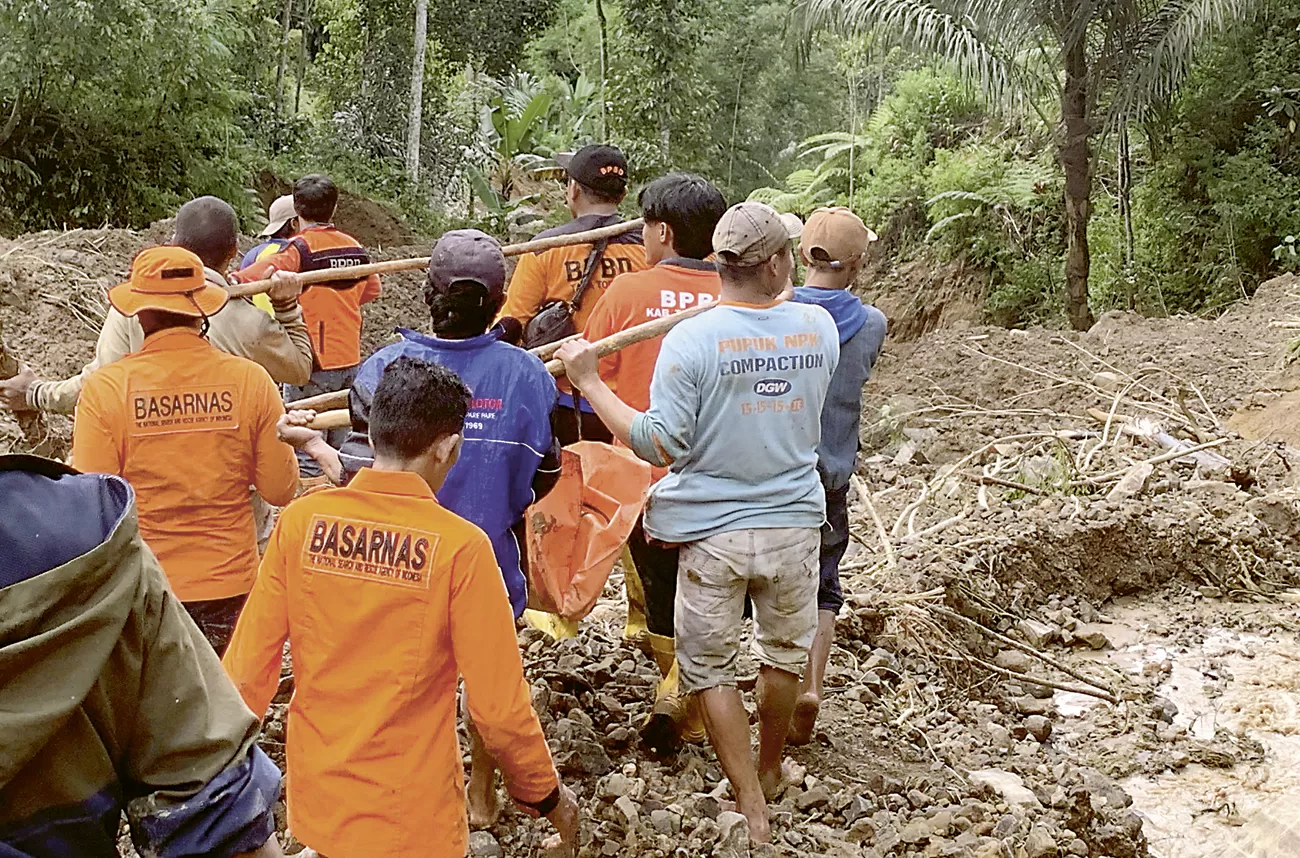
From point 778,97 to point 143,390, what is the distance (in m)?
29.9

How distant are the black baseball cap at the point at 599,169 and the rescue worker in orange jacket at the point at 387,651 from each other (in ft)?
6.90

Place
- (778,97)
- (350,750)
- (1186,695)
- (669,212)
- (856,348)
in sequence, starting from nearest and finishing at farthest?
(350,750) → (669,212) → (856,348) → (1186,695) → (778,97)

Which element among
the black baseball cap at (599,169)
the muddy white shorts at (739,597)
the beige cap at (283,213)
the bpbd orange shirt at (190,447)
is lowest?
the muddy white shorts at (739,597)

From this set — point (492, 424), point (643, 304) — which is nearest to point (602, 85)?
point (643, 304)

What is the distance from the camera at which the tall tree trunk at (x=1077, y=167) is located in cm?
1542

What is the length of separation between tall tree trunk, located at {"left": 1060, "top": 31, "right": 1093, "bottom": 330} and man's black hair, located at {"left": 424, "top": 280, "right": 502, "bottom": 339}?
13.5 meters

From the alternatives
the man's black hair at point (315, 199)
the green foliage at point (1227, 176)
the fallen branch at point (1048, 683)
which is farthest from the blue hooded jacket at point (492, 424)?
the green foliage at point (1227, 176)

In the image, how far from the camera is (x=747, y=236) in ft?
11.5

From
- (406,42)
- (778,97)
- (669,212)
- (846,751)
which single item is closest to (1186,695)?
A: (846,751)

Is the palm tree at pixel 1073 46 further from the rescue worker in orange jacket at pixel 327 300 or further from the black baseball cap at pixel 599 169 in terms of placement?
the black baseball cap at pixel 599 169

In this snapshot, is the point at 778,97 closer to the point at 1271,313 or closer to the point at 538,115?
the point at 538,115

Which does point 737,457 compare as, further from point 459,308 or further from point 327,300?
point 327,300

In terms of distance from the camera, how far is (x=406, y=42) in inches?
858

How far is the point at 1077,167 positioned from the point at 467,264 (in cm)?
1403
